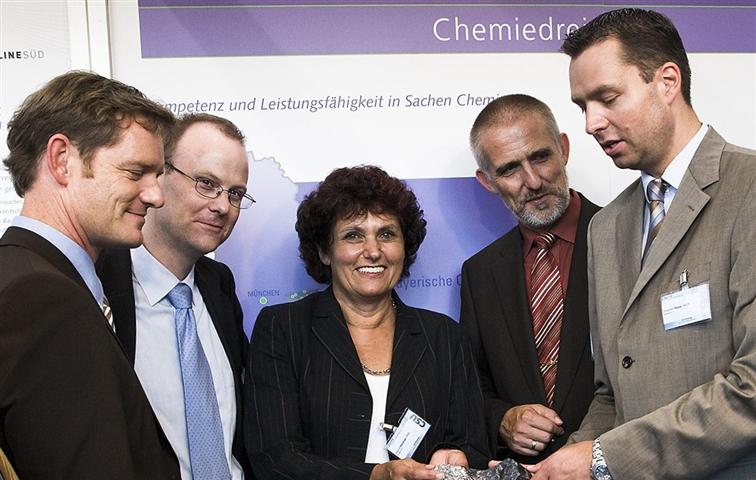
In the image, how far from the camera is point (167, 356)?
8.55 ft

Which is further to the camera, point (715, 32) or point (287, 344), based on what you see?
point (715, 32)

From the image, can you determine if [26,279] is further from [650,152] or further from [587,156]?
[587,156]

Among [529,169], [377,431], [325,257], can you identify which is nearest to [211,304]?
[325,257]

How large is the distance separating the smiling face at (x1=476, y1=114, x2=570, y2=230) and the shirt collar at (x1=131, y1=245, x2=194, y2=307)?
129 cm

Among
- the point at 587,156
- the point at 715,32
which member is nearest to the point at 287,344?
the point at 587,156

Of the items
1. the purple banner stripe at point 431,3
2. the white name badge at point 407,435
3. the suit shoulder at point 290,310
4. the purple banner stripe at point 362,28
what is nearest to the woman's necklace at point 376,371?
the white name badge at point 407,435

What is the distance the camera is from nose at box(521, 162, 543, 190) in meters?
3.18

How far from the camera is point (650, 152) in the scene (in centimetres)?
227

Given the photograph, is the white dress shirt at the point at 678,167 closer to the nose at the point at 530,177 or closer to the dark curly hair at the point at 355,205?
the nose at the point at 530,177

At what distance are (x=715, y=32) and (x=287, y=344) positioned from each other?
8.06ft

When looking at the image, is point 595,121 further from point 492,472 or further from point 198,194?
point 198,194

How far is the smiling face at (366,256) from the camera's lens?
2924 mm

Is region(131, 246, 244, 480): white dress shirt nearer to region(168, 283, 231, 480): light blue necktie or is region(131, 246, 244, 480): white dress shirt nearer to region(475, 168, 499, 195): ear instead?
region(168, 283, 231, 480): light blue necktie

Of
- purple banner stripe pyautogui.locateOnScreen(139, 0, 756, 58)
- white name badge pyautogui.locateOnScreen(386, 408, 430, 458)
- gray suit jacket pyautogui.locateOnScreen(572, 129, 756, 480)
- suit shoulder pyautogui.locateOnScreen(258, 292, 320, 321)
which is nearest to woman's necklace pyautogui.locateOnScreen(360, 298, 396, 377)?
white name badge pyautogui.locateOnScreen(386, 408, 430, 458)
